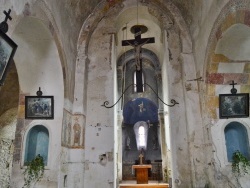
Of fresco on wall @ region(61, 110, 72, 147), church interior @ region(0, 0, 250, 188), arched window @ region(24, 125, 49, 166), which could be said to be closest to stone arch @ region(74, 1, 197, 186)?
church interior @ region(0, 0, 250, 188)

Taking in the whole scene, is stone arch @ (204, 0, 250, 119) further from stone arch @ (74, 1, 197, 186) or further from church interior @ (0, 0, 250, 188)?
stone arch @ (74, 1, 197, 186)

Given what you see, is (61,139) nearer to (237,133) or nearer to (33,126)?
(33,126)

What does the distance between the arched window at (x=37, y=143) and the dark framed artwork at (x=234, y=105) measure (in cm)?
434

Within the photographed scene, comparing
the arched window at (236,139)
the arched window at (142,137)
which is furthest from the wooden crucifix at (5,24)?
the arched window at (142,137)

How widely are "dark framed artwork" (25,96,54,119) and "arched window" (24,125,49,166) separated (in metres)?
0.32

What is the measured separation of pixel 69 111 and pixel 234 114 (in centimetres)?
411

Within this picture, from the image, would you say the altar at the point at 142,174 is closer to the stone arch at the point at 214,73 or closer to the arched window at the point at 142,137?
the arched window at the point at 142,137

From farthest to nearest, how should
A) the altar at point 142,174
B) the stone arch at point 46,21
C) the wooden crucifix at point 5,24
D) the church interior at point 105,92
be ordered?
the altar at point 142,174 < the church interior at point 105,92 < the stone arch at point 46,21 < the wooden crucifix at point 5,24

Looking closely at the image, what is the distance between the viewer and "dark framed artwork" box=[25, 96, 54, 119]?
5.75 m

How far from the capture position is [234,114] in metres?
5.66

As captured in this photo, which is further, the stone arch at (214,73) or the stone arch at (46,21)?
the stone arch at (214,73)

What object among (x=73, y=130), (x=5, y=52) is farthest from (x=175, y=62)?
(x=5, y=52)

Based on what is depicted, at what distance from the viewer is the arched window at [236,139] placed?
18.7ft

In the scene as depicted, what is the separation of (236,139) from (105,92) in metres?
3.70
